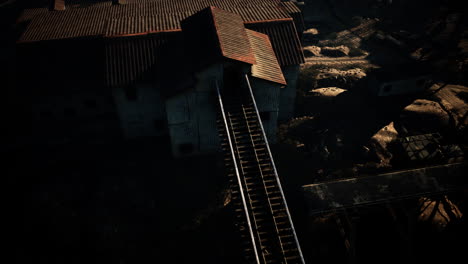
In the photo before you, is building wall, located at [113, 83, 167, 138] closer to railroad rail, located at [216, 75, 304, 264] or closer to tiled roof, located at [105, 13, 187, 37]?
tiled roof, located at [105, 13, 187, 37]

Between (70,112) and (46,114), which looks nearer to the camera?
(46,114)

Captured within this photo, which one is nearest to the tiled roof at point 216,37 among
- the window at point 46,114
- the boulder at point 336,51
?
the window at point 46,114

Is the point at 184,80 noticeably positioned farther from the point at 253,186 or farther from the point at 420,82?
the point at 420,82

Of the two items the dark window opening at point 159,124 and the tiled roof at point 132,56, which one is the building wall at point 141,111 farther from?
the tiled roof at point 132,56

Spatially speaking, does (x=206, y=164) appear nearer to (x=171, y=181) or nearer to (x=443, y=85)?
(x=171, y=181)

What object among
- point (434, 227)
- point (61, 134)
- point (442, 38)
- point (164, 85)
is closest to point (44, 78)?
point (61, 134)

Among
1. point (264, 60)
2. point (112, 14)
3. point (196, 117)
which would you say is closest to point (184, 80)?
point (196, 117)
